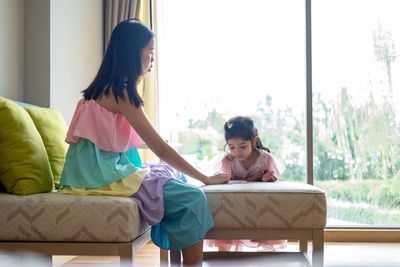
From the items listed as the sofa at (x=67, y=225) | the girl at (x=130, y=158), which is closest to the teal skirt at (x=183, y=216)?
the girl at (x=130, y=158)

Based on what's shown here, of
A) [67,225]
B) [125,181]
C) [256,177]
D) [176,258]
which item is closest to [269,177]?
[256,177]

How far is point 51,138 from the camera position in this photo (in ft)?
7.54

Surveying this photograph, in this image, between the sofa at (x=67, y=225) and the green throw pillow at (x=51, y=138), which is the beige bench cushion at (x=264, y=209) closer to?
the sofa at (x=67, y=225)

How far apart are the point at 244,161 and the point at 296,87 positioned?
111 centimetres

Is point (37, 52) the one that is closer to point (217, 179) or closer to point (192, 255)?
point (217, 179)

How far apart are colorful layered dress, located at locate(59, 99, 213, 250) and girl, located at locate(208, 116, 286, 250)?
2.10ft

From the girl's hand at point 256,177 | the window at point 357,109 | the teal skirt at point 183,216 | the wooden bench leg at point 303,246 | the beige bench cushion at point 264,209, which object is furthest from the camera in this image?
the window at point 357,109

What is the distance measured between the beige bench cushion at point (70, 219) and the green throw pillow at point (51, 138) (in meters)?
0.41

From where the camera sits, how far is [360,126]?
359cm

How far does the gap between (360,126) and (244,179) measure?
129 cm

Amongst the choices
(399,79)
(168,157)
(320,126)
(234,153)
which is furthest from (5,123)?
(399,79)

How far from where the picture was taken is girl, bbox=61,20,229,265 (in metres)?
1.90

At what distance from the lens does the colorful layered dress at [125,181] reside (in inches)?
74.6

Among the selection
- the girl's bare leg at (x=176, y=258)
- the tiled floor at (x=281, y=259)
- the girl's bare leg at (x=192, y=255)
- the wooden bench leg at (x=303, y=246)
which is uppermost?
the girl's bare leg at (x=192, y=255)
